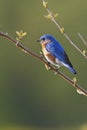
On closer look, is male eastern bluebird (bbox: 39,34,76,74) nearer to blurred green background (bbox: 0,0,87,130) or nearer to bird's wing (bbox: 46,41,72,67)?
bird's wing (bbox: 46,41,72,67)

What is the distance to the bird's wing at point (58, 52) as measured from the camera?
182 inches

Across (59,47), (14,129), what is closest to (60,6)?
(14,129)

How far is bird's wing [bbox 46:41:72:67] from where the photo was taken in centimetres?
462

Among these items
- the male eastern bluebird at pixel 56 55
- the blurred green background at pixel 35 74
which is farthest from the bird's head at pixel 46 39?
the blurred green background at pixel 35 74

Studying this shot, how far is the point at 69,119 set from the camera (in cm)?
1795

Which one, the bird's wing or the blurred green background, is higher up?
the blurred green background

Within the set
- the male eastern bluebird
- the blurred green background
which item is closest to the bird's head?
the male eastern bluebird

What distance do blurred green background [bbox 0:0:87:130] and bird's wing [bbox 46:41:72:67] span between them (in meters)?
12.6

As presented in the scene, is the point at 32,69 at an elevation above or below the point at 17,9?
below

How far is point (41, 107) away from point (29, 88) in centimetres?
80

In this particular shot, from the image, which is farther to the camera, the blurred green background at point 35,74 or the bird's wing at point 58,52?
the blurred green background at point 35,74

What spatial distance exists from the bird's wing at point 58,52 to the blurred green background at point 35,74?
12554mm

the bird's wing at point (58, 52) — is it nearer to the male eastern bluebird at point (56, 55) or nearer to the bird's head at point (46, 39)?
the male eastern bluebird at point (56, 55)

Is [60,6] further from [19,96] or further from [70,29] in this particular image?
[19,96]
